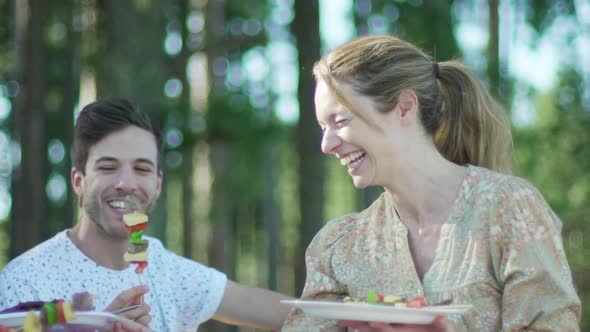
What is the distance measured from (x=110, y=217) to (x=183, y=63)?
8.63 metres

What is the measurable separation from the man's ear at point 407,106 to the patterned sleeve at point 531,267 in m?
0.51

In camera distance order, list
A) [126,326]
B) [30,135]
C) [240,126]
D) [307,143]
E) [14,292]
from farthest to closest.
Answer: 1. [240,126]
2. [30,135]
3. [307,143]
4. [14,292]
5. [126,326]

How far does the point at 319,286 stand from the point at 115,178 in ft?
4.53

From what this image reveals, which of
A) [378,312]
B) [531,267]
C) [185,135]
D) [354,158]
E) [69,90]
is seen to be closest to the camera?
[378,312]

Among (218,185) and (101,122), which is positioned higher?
(101,122)

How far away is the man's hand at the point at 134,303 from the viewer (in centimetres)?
394

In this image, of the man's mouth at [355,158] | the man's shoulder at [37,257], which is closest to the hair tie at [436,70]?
the man's mouth at [355,158]

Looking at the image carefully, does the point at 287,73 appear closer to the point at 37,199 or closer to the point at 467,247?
the point at 37,199

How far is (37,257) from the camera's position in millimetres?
4703

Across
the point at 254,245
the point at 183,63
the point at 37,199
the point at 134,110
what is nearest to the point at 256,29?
the point at 183,63

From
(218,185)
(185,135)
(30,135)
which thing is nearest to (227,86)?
(218,185)

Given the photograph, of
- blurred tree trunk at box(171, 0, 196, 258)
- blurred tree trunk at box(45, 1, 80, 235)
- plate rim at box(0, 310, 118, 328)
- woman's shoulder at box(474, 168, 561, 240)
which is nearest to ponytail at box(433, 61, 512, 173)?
woman's shoulder at box(474, 168, 561, 240)

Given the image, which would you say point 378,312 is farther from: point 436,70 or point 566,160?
point 566,160

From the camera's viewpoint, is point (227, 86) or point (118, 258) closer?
point (118, 258)
